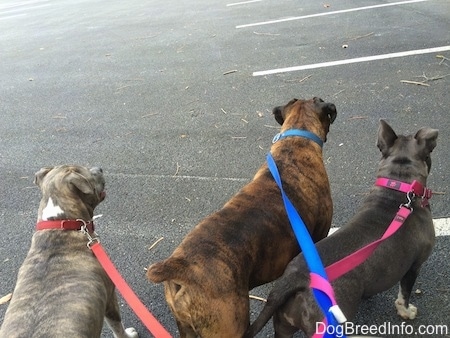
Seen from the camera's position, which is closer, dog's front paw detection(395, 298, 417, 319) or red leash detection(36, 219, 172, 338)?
red leash detection(36, 219, 172, 338)

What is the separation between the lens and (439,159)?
16.1 feet

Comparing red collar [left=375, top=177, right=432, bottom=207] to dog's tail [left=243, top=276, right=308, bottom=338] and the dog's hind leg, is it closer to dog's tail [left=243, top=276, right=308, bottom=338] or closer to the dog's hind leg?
the dog's hind leg

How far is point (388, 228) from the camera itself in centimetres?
306

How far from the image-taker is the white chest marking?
3447mm

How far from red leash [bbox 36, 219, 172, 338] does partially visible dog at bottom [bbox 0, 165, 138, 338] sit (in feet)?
0.15

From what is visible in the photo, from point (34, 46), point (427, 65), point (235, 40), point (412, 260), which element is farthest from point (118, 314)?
point (34, 46)

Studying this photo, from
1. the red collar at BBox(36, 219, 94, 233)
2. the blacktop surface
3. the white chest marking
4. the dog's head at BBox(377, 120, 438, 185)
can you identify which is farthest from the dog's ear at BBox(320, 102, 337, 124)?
the white chest marking

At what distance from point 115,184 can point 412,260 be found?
3.62m

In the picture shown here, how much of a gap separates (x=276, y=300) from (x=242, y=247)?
0.40 meters

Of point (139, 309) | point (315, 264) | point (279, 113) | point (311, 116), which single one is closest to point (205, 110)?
point (279, 113)

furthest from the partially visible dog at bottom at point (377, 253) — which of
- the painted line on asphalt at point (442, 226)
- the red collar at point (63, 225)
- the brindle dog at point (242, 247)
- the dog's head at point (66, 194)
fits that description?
the dog's head at point (66, 194)

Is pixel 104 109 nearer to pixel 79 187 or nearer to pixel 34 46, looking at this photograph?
pixel 79 187

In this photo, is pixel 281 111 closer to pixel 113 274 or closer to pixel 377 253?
pixel 377 253

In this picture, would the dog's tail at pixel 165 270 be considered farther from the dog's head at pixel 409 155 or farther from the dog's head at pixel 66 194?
the dog's head at pixel 409 155
